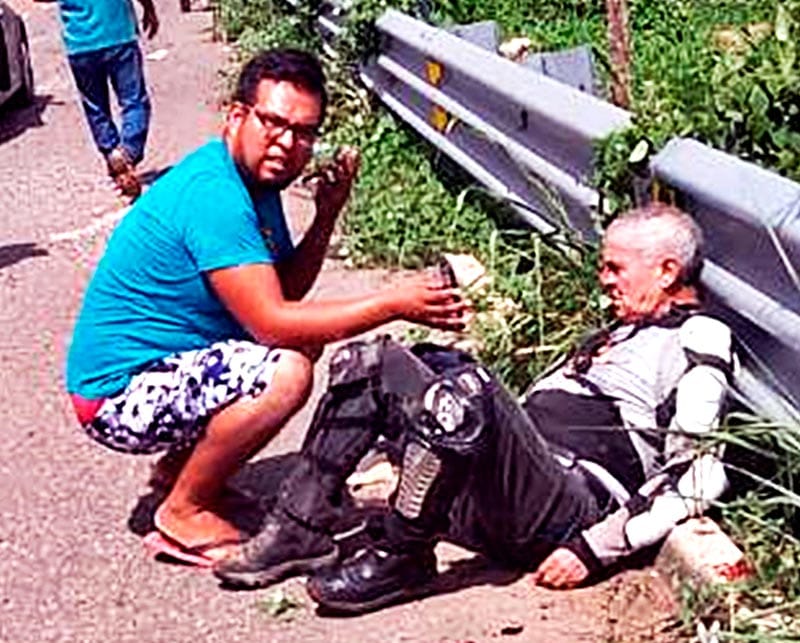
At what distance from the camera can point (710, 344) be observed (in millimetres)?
4902

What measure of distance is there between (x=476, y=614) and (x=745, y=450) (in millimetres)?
714

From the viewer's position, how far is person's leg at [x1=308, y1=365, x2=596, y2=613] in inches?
189

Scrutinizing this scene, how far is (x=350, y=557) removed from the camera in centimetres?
515

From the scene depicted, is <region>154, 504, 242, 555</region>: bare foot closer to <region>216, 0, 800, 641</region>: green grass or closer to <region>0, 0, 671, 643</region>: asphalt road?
<region>0, 0, 671, 643</region>: asphalt road

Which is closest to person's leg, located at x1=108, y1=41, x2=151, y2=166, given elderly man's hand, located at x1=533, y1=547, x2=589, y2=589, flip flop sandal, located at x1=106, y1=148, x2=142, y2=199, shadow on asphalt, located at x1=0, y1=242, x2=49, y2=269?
flip flop sandal, located at x1=106, y1=148, x2=142, y2=199

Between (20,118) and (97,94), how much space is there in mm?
4050

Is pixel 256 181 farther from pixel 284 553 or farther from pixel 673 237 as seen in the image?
pixel 673 237

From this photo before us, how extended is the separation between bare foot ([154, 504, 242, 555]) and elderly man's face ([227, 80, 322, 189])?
0.87 m

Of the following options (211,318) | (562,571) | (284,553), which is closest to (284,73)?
(211,318)

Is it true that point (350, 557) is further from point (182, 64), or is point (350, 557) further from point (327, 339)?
point (182, 64)

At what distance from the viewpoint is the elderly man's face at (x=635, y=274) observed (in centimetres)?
512

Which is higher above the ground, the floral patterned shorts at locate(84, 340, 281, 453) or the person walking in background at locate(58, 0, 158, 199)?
the floral patterned shorts at locate(84, 340, 281, 453)

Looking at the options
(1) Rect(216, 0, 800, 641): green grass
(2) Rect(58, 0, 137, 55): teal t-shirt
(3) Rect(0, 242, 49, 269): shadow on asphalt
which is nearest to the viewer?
(1) Rect(216, 0, 800, 641): green grass

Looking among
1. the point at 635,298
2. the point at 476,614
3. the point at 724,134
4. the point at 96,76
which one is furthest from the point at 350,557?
the point at 96,76
